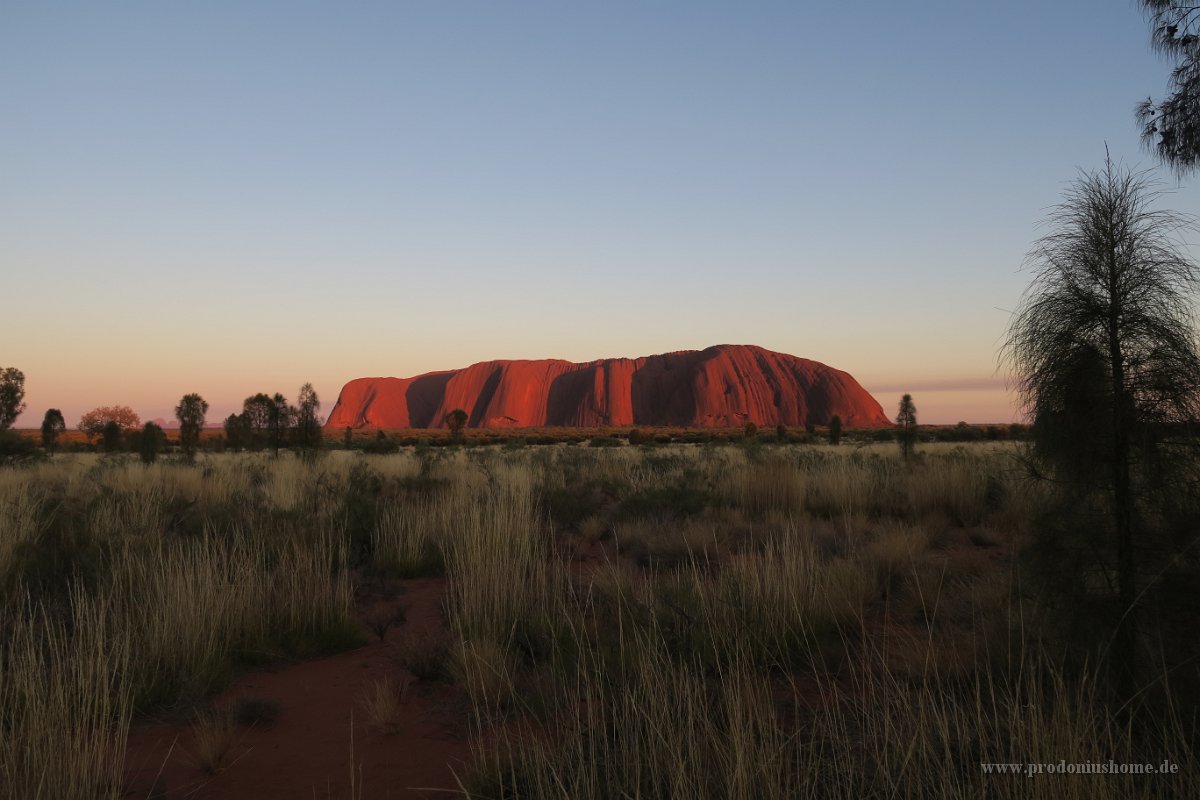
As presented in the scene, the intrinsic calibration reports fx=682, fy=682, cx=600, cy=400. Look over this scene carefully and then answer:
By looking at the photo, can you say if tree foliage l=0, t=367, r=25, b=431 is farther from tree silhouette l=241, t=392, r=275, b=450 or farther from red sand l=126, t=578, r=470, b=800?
red sand l=126, t=578, r=470, b=800

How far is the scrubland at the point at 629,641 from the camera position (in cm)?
244

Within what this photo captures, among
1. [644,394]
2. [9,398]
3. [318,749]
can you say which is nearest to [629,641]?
[318,749]

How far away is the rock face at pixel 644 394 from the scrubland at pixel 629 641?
88.0 meters

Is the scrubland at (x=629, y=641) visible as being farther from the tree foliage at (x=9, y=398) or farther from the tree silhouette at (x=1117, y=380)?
the tree foliage at (x=9, y=398)

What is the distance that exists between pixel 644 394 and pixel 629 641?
102 metres

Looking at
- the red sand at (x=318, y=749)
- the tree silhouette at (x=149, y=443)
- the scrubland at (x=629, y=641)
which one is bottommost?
the red sand at (x=318, y=749)

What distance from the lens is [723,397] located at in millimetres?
98812

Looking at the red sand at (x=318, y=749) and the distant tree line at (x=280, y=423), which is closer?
the red sand at (x=318, y=749)

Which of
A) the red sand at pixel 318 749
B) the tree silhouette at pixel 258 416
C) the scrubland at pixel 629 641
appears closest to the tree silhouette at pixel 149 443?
the tree silhouette at pixel 258 416

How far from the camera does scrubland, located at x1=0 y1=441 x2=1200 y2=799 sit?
8.00 ft

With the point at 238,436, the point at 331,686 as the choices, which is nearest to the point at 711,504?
the point at 331,686

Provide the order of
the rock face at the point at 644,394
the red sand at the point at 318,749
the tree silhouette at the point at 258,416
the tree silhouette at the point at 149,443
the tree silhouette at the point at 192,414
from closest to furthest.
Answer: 1. the red sand at the point at 318,749
2. the tree silhouette at the point at 149,443
3. the tree silhouette at the point at 258,416
4. the tree silhouette at the point at 192,414
5. the rock face at the point at 644,394

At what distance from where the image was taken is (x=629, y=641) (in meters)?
3.89

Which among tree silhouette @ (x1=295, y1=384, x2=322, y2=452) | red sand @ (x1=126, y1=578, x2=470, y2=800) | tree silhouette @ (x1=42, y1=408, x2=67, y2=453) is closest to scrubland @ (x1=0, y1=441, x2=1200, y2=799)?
red sand @ (x1=126, y1=578, x2=470, y2=800)
